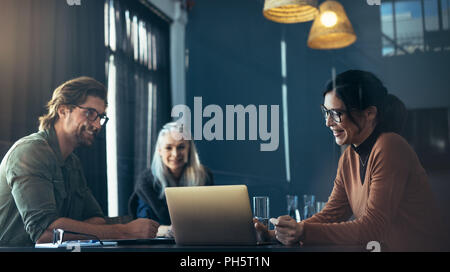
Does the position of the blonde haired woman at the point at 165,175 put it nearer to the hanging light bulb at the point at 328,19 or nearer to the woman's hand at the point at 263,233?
the hanging light bulb at the point at 328,19

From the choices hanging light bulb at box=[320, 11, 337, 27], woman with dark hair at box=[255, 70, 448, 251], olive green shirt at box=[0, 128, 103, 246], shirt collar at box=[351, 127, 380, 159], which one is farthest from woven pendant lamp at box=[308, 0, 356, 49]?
olive green shirt at box=[0, 128, 103, 246]

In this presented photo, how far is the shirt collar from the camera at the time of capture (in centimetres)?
162

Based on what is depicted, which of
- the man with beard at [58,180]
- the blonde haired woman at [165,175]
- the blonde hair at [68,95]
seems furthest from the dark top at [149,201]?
the blonde hair at [68,95]

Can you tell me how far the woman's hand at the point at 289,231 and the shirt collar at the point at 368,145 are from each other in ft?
1.17

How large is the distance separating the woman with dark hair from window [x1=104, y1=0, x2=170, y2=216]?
4.20ft

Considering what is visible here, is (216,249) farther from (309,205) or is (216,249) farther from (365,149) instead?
(309,205)

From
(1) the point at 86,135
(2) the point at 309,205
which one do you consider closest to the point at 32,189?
(1) the point at 86,135

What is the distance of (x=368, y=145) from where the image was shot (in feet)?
5.34

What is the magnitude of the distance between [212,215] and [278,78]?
112cm

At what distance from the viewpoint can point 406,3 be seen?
1845 millimetres

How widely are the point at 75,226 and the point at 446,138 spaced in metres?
1.41

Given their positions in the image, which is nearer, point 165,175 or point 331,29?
point 331,29
